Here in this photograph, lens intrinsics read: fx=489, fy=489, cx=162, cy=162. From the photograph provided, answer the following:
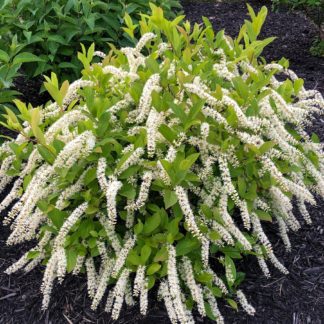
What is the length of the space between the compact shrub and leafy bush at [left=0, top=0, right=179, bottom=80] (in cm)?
187

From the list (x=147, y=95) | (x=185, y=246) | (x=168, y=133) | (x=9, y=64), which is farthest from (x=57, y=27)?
(x=185, y=246)

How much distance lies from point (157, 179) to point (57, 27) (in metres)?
2.87

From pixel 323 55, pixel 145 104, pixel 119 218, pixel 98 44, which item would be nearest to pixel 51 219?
pixel 119 218

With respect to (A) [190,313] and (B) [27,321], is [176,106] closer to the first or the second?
(A) [190,313]

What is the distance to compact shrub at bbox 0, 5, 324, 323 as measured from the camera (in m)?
2.64

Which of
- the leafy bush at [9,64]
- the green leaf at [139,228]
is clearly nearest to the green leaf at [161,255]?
the green leaf at [139,228]

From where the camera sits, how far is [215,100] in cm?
276

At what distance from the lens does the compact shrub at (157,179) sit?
8.65 ft

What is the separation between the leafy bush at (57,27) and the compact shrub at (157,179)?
6.14 feet

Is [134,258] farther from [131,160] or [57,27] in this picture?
[57,27]

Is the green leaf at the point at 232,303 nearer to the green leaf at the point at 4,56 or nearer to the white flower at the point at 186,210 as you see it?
the white flower at the point at 186,210

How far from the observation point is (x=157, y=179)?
2654 mm

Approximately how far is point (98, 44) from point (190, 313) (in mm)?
3311

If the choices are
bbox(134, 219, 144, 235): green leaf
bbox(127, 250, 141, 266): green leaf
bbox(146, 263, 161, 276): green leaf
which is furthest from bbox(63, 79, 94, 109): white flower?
bbox(146, 263, 161, 276): green leaf
